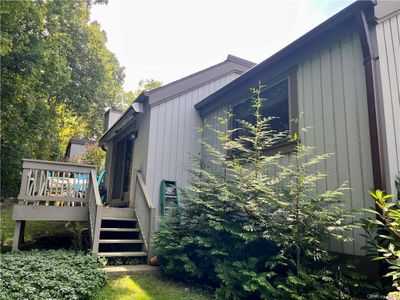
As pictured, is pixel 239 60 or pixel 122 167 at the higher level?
pixel 239 60

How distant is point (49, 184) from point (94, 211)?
4.85 ft

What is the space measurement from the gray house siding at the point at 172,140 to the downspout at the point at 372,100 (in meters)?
3.71

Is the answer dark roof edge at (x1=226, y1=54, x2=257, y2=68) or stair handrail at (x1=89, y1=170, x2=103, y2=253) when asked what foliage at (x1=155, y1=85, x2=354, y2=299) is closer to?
stair handrail at (x1=89, y1=170, x2=103, y2=253)

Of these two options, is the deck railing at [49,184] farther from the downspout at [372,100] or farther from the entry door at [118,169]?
the downspout at [372,100]

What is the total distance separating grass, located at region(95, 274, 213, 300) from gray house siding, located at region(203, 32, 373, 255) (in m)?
2.02

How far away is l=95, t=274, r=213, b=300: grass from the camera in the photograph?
12.1 feet

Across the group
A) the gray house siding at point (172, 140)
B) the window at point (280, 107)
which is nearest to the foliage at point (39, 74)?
A: the gray house siding at point (172, 140)

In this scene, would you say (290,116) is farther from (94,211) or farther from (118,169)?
(118,169)

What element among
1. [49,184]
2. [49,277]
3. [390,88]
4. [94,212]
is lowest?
[49,277]

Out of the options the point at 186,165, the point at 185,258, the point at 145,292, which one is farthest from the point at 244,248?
the point at 186,165

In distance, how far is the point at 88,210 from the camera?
596 cm

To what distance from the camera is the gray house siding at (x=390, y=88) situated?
3115 millimetres

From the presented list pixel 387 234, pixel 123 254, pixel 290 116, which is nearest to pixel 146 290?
pixel 123 254

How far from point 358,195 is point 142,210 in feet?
12.9
